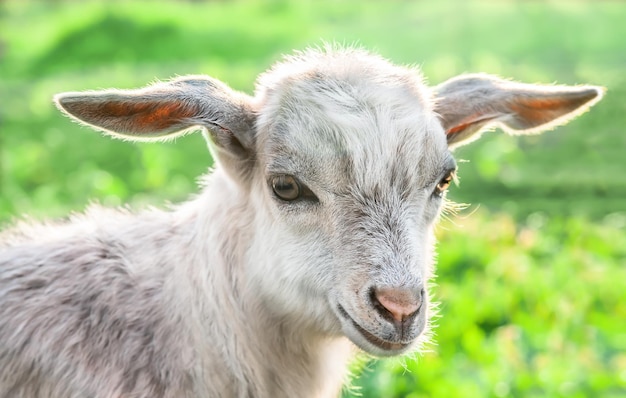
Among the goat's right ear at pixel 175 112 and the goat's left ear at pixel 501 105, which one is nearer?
the goat's right ear at pixel 175 112

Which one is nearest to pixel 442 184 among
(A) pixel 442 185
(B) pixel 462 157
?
(A) pixel 442 185

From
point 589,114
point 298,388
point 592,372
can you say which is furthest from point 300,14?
point 298,388

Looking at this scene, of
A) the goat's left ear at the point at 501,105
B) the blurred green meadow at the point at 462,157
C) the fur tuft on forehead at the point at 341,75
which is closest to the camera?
the fur tuft on forehead at the point at 341,75

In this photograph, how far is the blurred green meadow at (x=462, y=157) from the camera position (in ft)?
18.6

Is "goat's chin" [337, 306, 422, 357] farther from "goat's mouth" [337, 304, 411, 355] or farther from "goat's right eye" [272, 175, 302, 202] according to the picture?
"goat's right eye" [272, 175, 302, 202]

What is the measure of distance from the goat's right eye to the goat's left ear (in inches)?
32.7

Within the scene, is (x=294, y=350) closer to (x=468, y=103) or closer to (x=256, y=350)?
(x=256, y=350)

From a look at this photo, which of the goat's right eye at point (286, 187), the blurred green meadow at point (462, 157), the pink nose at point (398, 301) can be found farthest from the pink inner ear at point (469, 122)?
the pink nose at point (398, 301)

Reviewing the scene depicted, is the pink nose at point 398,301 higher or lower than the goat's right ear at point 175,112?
lower

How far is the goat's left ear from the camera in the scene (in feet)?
13.8

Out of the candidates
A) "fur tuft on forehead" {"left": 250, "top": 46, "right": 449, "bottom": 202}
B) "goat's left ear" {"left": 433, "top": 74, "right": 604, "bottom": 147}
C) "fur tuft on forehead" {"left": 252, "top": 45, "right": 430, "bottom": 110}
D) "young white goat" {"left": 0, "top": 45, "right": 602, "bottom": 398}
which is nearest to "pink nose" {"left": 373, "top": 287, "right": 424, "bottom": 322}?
"young white goat" {"left": 0, "top": 45, "right": 602, "bottom": 398}

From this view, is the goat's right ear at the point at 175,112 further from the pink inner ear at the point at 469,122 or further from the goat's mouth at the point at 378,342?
the pink inner ear at the point at 469,122

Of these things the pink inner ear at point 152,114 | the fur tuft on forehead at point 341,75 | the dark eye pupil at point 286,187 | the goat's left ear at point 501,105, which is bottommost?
the dark eye pupil at point 286,187

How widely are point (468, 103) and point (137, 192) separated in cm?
490
